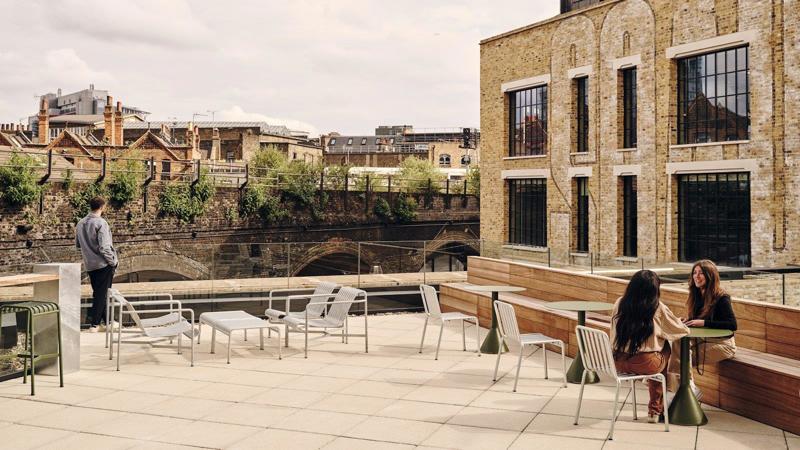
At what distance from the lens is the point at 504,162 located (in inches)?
898

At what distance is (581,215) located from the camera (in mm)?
20406

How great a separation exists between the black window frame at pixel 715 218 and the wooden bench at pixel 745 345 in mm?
7217

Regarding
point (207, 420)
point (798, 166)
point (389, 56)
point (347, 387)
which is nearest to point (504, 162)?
point (798, 166)

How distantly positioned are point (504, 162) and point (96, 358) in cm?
1610

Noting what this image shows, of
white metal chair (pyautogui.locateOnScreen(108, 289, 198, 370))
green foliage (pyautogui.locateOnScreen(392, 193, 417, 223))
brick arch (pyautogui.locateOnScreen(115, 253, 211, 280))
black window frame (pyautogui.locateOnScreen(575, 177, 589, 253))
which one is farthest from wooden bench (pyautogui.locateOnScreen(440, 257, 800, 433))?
green foliage (pyautogui.locateOnScreen(392, 193, 417, 223))

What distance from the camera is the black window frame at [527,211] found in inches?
855

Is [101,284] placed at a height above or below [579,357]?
above

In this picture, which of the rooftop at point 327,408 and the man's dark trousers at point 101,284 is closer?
the rooftop at point 327,408

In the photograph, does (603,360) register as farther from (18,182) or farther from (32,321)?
(18,182)

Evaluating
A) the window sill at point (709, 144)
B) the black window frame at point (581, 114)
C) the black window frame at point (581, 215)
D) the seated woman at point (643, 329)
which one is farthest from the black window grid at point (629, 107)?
the seated woman at point (643, 329)

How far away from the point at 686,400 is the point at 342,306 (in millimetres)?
4626

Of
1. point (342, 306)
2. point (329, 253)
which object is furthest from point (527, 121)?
point (342, 306)

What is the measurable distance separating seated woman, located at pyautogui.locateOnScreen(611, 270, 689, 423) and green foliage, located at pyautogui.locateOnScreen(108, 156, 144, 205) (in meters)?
24.7

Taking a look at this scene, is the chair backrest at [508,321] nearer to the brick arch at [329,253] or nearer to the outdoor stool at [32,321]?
the outdoor stool at [32,321]
